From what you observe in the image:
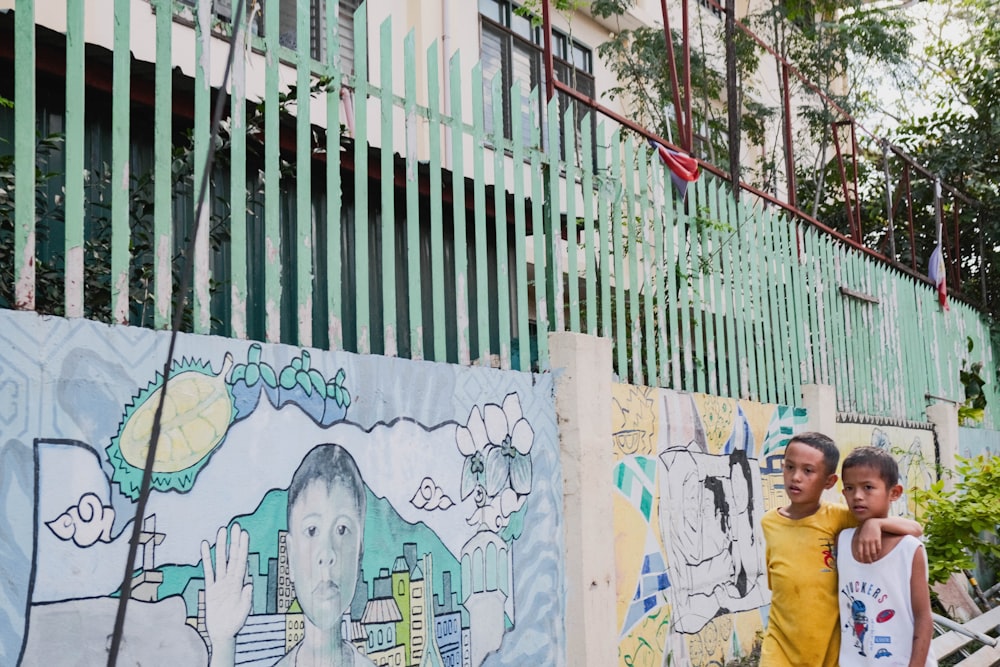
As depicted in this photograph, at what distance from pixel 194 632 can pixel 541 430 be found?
88.3 inches

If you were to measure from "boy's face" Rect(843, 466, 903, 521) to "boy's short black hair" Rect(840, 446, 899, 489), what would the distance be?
1 centimetres

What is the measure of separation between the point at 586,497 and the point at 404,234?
2.00 meters

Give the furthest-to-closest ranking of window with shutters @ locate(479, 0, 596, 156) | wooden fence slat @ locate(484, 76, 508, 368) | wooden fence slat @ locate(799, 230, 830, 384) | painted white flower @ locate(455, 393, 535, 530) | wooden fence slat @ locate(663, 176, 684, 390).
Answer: window with shutters @ locate(479, 0, 596, 156)
wooden fence slat @ locate(799, 230, 830, 384)
wooden fence slat @ locate(663, 176, 684, 390)
wooden fence slat @ locate(484, 76, 508, 368)
painted white flower @ locate(455, 393, 535, 530)

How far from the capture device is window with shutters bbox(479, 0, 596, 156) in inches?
408

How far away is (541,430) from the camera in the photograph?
16.8 ft

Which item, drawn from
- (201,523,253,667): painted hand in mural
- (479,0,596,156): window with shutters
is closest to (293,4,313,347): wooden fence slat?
(201,523,253,667): painted hand in mural

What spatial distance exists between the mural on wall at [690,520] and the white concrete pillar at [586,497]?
0.62ft

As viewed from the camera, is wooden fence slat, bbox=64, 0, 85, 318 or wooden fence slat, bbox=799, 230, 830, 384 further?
wooden fence slat, bbox=799, 230, 830, 384

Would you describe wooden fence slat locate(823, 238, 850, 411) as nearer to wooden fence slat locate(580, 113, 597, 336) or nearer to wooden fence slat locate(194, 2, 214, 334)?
wooden fence slat locate(580, 113, 597, 336)

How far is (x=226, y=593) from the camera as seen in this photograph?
3410 mm

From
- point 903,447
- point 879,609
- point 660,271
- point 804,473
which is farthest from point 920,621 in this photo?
point 903,447

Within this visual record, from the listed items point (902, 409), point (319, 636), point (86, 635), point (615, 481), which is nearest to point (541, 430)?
point (615, 481)

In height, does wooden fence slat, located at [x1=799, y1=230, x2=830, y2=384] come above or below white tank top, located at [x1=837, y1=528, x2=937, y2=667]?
above

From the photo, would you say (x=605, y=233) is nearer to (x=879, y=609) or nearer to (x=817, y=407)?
(x=879, y=609)
